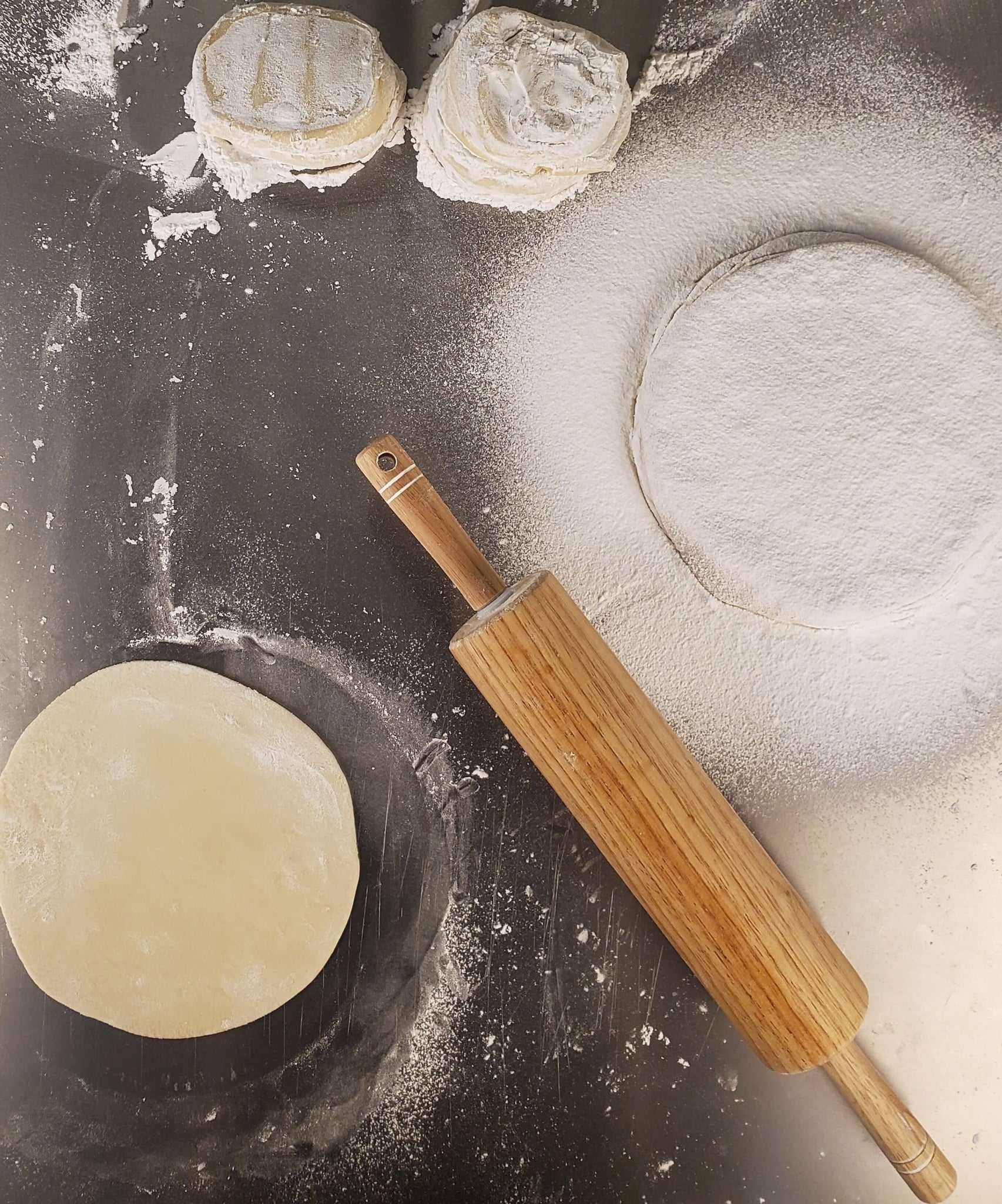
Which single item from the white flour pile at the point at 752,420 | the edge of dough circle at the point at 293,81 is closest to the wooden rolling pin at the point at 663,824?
the white flour pile at the point at 752,420

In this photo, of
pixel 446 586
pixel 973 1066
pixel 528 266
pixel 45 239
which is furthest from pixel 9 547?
pixel 973 1066

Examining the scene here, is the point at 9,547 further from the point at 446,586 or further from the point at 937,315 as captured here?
the point at 937,315

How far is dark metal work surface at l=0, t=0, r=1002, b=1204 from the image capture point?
3.33 ft

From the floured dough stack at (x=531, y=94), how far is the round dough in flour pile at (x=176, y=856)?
772 mm

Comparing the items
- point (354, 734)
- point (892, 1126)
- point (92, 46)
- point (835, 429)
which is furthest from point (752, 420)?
point (92, 46)

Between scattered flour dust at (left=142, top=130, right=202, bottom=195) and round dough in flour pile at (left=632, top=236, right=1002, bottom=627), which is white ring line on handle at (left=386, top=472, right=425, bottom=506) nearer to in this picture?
round dough in flour pile at (left=632, top=236, right=1002, bottom=627)

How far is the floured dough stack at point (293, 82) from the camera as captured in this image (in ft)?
3.00

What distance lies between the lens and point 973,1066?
3.26ft

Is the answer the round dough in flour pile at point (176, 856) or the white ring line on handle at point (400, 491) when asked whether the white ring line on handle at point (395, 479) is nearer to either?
the white ring line on handle at point (400, 491)

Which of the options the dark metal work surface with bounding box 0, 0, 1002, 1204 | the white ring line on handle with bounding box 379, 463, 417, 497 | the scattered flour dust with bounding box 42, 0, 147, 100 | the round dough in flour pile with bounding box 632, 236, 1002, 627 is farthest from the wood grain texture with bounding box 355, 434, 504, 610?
the scattered flour dust with bounding box 42, 0, 147, 100

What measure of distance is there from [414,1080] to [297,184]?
127cm

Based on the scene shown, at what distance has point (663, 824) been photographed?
86 cm

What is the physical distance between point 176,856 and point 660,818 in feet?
2.10

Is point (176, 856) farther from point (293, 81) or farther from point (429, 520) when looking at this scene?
point (293, 81)
